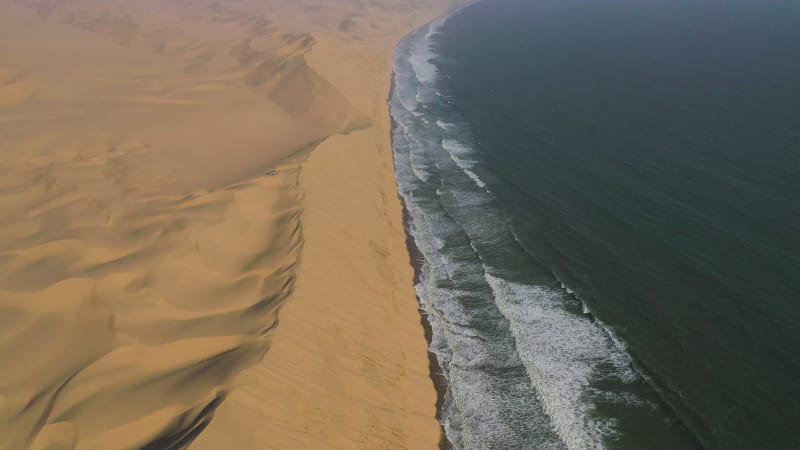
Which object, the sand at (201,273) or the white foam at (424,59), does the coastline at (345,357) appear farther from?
the white foam at (424,59)

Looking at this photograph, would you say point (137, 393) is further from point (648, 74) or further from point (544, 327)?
point (648, 74)

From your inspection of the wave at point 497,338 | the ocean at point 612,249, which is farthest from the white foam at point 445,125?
the wave at point 497,338

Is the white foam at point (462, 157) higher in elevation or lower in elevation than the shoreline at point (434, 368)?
higher

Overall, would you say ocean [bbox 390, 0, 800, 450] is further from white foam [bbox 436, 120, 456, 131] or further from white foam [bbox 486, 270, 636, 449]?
white foam [bbox 436, 120, 456, 131]

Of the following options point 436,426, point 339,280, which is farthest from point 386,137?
point 436,426

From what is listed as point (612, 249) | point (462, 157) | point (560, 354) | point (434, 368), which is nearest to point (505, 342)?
point (560, 354)

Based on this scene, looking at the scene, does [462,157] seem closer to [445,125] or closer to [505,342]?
[445,125]
